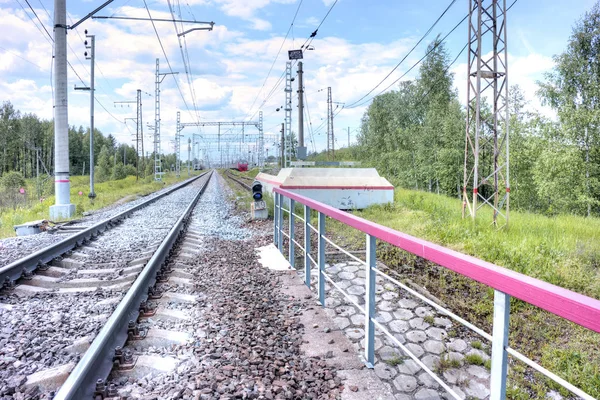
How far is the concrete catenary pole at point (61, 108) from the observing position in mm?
11820

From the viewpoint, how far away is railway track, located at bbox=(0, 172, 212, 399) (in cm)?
274

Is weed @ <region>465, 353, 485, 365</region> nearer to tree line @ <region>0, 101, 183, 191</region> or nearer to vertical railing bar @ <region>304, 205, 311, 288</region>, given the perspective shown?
vertical railing bar @ <region>304, 205, 311, 288</region>

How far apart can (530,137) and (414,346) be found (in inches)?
968

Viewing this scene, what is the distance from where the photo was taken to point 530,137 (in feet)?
80.5

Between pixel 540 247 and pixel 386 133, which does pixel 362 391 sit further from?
pixel 386 133

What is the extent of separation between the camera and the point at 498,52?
449 inches

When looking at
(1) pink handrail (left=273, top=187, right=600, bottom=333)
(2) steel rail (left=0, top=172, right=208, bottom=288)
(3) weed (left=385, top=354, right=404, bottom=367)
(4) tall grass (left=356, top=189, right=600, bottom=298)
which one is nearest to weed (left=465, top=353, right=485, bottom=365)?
(3) weed (left=385, top=354, right=404, bottom=367)

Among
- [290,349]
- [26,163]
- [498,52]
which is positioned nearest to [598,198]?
[498,52]

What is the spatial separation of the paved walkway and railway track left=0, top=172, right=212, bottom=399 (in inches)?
74.7

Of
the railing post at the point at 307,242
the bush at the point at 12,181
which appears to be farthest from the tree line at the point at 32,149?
the railing post at the point at 307,242

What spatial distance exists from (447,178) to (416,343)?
27921mm

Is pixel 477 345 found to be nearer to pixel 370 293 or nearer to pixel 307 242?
pixel 370 293

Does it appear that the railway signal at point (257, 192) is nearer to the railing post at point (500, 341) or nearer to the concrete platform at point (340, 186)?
the concrete platform at point (340, 186)

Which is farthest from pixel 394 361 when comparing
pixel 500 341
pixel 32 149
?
pixel 32 149
